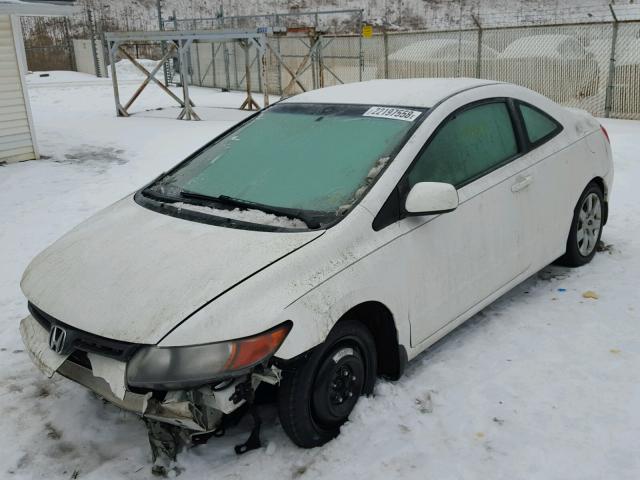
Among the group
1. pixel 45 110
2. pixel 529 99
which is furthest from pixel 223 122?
pixel 529 99

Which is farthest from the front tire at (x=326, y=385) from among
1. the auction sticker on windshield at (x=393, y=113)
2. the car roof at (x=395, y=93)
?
the car roof at (x=395, y=93)

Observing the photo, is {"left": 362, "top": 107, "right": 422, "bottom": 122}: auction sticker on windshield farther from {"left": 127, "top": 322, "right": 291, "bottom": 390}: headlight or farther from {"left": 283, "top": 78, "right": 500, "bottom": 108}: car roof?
{"left": 127, "top": 322, "right": 291, "bottom": 390}: headlight

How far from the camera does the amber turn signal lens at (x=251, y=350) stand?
2.56 meters

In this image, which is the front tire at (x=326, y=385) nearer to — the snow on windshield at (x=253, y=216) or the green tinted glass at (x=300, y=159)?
the snow on windshield at (x=253, y=216)

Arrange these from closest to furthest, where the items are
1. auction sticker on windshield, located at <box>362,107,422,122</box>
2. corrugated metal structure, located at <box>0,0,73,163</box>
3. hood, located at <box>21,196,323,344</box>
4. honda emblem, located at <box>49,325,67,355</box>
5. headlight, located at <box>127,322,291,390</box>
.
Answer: headlight, located at <box>127,322,291,390</box>, hood, located at <box>21,196,323,344</box>, honda emblem, located at <box>49,325,67,355</box>, auction sticker on windshield, located at <box>362,107,422,122</box>, corrugated metal structure, located at <box>0,0,73,163</box>

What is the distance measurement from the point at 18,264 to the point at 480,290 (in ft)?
13.4

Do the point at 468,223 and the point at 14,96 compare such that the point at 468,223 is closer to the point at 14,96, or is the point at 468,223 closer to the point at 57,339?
the point at 57,339

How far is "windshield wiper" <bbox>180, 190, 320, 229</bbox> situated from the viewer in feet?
10.1

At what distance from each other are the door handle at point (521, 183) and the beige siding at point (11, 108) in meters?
9.22

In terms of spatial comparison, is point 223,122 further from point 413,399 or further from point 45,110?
point 413,399

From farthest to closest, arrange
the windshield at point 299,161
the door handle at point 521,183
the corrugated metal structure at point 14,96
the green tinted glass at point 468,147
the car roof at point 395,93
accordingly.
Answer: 1. the corrugated metal structure at point 14,96
2. the door handle at point 521,183
3. the car roof at point 395,93
4. the green tinted glass at point 468,147
5. the windshield at point 299,161

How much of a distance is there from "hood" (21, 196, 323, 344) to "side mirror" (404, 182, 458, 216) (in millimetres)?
518

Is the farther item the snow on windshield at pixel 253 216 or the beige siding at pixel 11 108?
the beige siding at pixel 11 108

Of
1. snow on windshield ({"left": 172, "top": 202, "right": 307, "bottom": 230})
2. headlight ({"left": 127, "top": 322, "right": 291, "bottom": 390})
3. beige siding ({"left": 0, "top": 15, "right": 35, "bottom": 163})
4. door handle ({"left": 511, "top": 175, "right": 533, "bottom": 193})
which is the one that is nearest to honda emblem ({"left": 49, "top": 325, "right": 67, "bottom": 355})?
headlight ({"left": 127, "top": 322, "right": 291, "bottom": 390})
